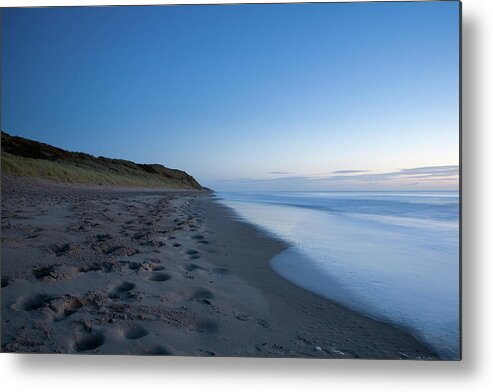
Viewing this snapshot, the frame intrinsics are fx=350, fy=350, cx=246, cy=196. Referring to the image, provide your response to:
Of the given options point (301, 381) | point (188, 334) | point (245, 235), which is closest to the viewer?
point (188, 334)

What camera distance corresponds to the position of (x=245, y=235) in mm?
4199

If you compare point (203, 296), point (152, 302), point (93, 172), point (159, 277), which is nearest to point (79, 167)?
point (93, 172)

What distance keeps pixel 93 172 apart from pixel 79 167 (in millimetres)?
223

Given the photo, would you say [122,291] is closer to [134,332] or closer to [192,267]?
[134,332]

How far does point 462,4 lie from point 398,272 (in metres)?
2.21

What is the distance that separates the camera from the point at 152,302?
8.09 feet

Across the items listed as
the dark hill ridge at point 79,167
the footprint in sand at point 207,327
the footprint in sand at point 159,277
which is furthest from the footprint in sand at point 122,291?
the dark hill ridge at point 79,167

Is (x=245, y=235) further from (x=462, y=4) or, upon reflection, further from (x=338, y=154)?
(x=462, y=4)

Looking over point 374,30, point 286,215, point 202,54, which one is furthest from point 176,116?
point 286,215

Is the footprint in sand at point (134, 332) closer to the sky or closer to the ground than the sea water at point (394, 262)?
closer to the ground

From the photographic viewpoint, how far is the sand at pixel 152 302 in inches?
88.4

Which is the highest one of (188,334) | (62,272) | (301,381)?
(62,272)

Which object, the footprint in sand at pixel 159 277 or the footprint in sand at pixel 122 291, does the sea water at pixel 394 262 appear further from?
the footprint in sand at pixel 122 291

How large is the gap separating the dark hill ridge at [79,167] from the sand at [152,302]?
19 centimetres
